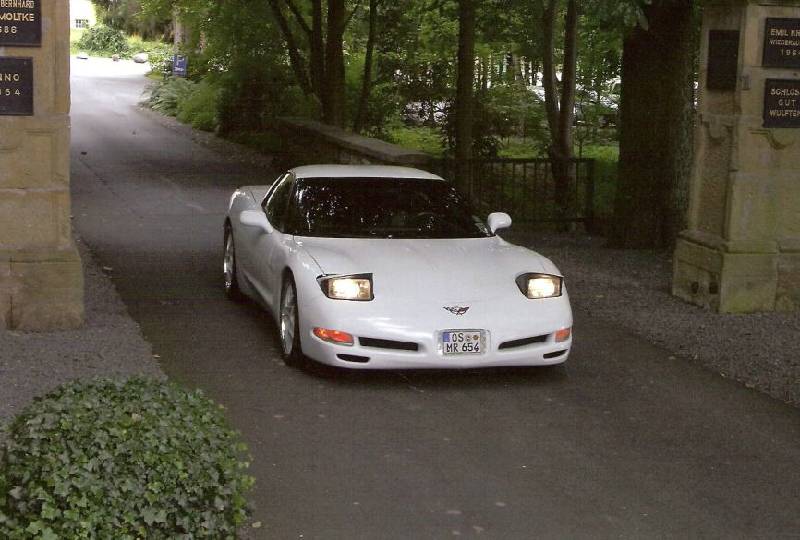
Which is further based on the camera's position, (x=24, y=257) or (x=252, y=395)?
(x=24, y=257)

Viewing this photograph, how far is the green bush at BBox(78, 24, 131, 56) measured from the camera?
8200cm

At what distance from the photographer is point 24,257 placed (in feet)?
34.1

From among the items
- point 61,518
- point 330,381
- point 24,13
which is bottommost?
point 330,381

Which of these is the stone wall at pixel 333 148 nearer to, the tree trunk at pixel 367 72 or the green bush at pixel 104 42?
the tree trunk at pixel 367 72

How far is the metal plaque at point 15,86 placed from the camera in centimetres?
1022

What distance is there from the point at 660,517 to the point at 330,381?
10.8 feet

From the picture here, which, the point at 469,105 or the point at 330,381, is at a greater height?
the point at 469,105

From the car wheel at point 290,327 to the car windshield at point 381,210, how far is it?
64 cm

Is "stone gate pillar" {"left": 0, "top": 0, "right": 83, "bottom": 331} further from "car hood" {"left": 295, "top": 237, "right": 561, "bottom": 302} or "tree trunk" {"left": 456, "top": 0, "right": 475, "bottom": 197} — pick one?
"tree trunk" {"left": 456, "top": 0, "right": 475, "bottom": 197}

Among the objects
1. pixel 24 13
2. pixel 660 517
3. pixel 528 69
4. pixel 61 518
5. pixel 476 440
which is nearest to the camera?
pixel 61 518

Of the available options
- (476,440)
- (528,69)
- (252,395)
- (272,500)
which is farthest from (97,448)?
(528,69)

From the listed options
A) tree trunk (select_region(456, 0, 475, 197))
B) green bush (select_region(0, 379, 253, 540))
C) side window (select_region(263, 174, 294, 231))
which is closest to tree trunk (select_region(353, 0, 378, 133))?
tree trunk (select_region(456, 0, 475, 197))

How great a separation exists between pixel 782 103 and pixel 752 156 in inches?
21.2

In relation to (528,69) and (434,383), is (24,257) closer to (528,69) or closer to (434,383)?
(434,383)
